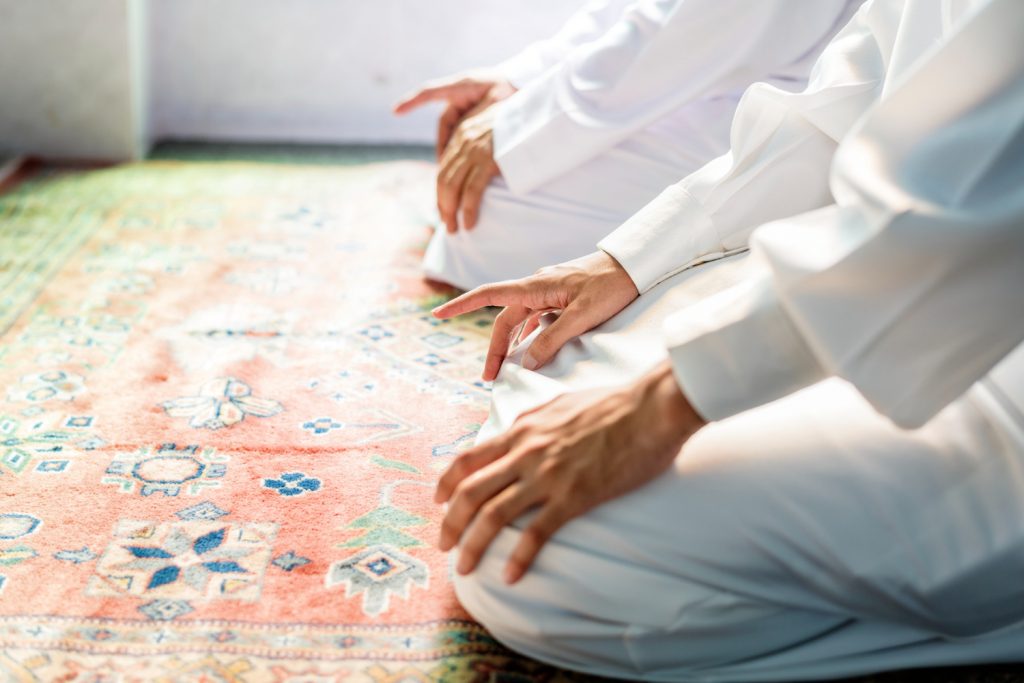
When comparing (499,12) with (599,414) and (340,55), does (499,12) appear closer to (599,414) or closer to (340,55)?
(340,55)

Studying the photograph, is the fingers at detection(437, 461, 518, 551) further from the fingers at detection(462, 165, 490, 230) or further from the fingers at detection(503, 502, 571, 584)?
the fingers at detection(462, 165, 490, 230)

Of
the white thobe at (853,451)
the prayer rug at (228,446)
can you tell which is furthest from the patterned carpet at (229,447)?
the white thobe at (853,451)

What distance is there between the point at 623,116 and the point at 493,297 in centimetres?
75

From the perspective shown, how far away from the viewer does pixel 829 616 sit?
3.14 ft

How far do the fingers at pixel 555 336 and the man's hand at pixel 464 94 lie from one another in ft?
3.39

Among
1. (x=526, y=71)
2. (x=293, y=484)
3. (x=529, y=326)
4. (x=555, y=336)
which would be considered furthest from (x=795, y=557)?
(x=526, y=71)

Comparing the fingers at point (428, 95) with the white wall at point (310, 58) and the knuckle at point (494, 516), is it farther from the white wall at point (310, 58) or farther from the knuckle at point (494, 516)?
the knuckle at point (494, 516)

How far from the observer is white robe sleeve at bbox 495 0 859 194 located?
1.81 metres

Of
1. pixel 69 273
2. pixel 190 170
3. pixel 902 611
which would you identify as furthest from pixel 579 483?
pixel 190 170

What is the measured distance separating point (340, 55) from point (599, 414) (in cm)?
280

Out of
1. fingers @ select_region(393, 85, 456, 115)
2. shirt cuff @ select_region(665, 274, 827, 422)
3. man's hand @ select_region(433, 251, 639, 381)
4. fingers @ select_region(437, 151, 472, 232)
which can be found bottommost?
fingers @ select_region(437, 151, 472, 232)

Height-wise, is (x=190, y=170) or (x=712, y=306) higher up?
(x=712, y=306)

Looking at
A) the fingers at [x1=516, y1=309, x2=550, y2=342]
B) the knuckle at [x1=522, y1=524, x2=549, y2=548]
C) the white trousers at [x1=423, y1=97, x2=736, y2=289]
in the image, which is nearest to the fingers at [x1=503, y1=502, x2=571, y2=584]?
the knuckle at [x1=522, y1=524, x2=549, y2=548]

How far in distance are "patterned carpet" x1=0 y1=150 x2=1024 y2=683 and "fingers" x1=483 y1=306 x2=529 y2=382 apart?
0.53 ft
